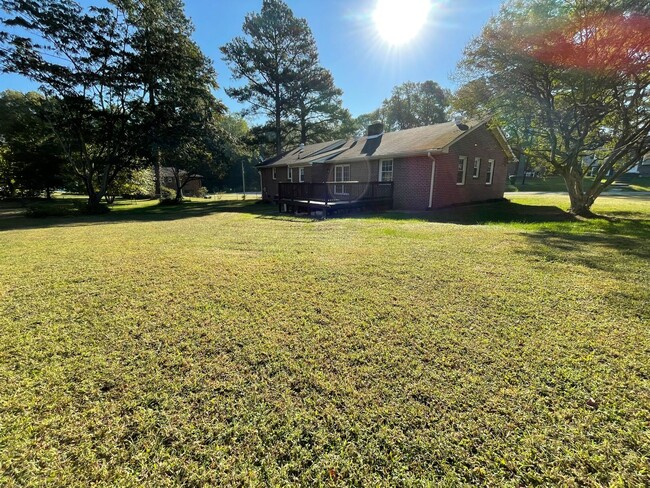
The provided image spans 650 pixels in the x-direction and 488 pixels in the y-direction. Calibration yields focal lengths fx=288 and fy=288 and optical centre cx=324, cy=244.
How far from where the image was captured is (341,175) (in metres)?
16.8

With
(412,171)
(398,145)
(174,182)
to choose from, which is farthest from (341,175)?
(174,182)

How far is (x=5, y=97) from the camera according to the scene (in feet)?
105

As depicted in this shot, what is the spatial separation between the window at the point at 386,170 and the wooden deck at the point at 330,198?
0.74 meters

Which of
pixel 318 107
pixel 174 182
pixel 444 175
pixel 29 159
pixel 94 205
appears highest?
pixel 318 107

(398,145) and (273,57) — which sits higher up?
(273,57)

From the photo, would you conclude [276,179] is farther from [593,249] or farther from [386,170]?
[593,249]

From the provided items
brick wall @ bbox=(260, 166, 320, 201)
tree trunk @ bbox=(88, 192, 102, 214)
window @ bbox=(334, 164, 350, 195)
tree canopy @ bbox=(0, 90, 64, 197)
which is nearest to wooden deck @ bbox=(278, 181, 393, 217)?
window @ bbox=(334, 164, 350, 195)

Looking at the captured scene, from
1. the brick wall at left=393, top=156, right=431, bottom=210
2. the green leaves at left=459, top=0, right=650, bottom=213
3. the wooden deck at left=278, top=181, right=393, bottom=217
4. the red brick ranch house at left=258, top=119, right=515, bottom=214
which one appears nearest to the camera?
the green leaves at left=459, top=0, right=650, bottom=213

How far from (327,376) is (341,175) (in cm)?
1540

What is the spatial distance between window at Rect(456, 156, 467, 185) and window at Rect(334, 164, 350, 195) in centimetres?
574

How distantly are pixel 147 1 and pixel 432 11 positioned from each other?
15.7 metres

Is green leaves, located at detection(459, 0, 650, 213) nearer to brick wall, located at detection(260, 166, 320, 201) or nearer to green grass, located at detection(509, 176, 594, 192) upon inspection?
brick wall, located at detection(260, 166, 320, 201)

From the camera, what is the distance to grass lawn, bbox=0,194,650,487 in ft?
5.20

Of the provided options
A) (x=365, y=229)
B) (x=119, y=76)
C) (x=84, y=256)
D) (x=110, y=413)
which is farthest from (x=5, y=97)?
(x=110, y=413)
